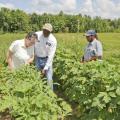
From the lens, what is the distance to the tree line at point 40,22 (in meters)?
87.6

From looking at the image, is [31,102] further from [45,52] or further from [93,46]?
[93,46]

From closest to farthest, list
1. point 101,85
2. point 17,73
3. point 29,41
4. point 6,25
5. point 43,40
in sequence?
point 101,85 < point 17,73 < point 29,41 < point 43,40 < point 6,25

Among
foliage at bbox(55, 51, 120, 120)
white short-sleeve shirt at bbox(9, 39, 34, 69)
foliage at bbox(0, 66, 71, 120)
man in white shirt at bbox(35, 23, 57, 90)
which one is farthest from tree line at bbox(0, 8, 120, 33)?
foliage at bbox(0, 66, 71, 120)

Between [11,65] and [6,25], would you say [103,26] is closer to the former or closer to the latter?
[6,25]

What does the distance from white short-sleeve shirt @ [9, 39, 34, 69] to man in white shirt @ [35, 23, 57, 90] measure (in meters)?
0.44

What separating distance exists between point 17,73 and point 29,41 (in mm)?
823

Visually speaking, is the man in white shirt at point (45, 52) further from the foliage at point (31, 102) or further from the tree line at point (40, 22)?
the tree line at point (40, 22)

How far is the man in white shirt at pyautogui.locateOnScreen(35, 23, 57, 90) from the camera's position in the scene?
7615 millimetres

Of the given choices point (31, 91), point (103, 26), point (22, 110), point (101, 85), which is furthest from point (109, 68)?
point (103, 26)

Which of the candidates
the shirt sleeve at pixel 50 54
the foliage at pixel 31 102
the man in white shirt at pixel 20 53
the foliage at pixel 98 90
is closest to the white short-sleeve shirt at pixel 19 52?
the man in white shirt at pixel 20 53

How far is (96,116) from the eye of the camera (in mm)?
5621

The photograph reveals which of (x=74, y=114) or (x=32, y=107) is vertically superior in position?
(x=32, y=107)

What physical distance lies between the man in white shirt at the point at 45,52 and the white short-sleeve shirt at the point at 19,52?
44cm

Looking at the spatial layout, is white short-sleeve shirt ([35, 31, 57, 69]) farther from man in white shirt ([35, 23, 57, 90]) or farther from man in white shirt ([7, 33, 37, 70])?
man in white shirt ([7, 33, 37, 70])
